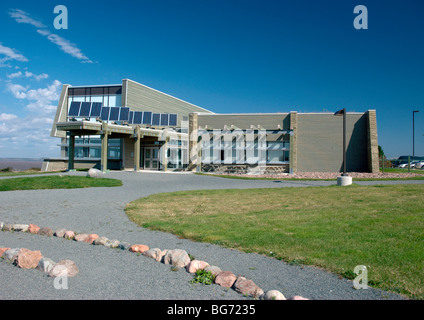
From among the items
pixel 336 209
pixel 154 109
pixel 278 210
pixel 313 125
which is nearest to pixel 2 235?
pixel 278 210

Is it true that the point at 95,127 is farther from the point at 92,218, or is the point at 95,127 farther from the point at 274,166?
the point at 92,218

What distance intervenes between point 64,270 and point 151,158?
28.3 m

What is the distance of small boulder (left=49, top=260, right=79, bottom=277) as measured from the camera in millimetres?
4035

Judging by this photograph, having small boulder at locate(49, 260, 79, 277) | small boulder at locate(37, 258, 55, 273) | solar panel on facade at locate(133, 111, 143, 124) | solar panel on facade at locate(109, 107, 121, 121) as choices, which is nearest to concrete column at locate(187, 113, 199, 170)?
solar panel on facade at locate(133, 111, 143, 124)

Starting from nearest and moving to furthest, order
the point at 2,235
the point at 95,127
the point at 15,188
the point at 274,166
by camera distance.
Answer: the point at 2,235
the point at 15,188
the point at 95,127
the point at 274,166

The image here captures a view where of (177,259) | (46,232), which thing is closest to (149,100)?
(46,232)

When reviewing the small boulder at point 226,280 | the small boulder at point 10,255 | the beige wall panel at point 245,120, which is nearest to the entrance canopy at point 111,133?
the beige wall panel at point 245,120

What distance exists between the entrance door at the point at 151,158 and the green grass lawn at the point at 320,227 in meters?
20.6

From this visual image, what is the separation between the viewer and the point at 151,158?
105ft

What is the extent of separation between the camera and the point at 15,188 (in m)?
15.0

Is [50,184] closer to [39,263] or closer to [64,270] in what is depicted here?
[39,263]

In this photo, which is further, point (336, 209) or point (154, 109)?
point (154, 109)

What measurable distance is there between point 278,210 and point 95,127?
2093 centimetres
